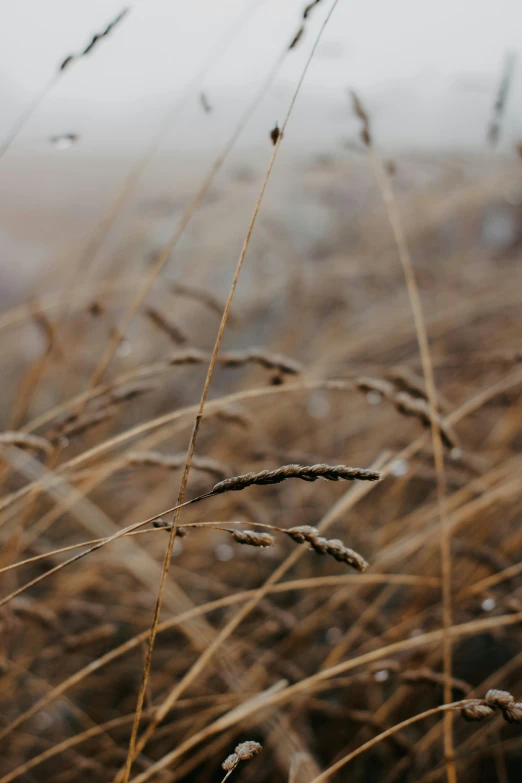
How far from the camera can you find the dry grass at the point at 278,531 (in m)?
0.55

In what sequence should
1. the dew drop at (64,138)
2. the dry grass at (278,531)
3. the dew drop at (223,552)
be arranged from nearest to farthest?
the dry grass at (278,531) < the dew drop at (64,138) < the dew drop at (223,552)

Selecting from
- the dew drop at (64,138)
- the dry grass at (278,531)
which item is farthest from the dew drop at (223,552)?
the dew drop at (64,138)

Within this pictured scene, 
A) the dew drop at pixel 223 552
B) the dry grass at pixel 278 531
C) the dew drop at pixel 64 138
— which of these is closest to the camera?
the dry grass at pixel 278 531

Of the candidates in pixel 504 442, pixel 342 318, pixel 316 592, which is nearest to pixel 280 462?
pixel 316 592

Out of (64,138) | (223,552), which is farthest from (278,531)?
(64,138)

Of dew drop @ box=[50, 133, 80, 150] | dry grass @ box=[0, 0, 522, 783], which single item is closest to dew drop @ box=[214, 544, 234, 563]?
dry grass @ box=[0, 0, 522, 783]

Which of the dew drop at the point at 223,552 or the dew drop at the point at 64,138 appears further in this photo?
the dew drop at the point at 223,552

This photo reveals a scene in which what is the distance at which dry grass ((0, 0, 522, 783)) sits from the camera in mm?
551

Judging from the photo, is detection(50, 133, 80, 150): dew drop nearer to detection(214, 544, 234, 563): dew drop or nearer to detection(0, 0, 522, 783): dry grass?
detection(0, 0, 522, 783): dry grass

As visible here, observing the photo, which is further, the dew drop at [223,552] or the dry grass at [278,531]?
the dew drop at [223,552]

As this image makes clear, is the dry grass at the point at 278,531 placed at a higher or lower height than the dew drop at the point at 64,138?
lower

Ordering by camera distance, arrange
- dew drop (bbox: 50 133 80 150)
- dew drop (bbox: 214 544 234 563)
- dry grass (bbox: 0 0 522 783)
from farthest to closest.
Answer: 1. dew drop (bbox: 214 544 234 563)
2. dew drop (bbox: 50 133 80 150)
3. dry grass (bbox: 0 0 522 783)

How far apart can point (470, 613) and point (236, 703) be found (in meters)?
0.47

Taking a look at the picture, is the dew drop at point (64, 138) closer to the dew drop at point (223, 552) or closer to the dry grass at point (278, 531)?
the dry grass at point (278, 531)
